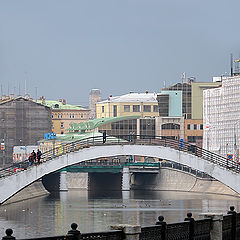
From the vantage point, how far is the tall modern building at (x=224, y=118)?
130250 mm

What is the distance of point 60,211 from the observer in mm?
75750

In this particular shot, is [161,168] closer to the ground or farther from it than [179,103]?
closer to the ground

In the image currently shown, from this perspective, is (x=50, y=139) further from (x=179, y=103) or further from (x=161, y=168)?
(x=161, y=168)

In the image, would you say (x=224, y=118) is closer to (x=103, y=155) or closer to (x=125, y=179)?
(x=125, y=179)

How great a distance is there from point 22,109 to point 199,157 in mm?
116007

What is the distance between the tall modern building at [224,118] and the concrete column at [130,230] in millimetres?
106053

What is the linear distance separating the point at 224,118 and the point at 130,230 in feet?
380

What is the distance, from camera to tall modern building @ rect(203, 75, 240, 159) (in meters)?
130

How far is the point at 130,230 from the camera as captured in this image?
64.0 ft

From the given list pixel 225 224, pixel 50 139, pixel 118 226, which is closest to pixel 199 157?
pixel 225 224

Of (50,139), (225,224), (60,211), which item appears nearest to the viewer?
(225,224)

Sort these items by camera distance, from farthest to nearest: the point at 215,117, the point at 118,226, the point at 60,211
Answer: the point at 215,117
the point at 60,211
the point at 118,226

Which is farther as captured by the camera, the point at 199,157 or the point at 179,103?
the point at 179,103

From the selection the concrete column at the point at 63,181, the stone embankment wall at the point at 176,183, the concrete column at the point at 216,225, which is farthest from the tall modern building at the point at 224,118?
the concrete column at the point at 216,225
